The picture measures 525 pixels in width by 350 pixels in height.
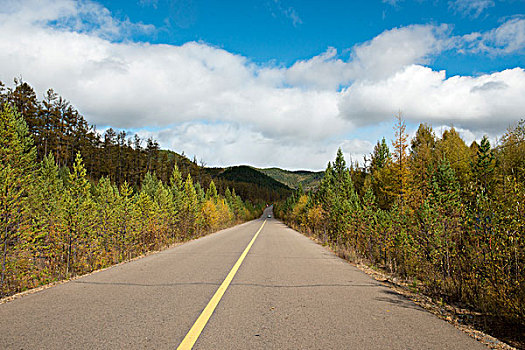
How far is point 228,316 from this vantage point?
4.14 m

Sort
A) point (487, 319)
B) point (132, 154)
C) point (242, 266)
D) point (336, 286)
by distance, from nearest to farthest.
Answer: point (487, 319)
point (336, 286)
point (242, 266)
point (132, 154)

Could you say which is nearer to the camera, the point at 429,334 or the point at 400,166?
the point at 429,334

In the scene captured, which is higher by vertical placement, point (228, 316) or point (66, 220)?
point (66, 220)

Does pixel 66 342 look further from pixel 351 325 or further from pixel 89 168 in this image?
pixel 89 168

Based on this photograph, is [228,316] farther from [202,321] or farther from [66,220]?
[66,220]

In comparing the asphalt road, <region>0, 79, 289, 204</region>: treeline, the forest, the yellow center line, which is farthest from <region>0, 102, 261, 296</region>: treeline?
<region>0, 79, 289, 204</region>: treeline

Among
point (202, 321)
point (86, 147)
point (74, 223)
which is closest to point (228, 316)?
point (202, 321)

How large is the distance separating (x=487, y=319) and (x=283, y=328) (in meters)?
3.61

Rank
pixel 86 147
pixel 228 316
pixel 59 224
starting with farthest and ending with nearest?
pixel 86 147, pixel 59 224, pixel 228 316

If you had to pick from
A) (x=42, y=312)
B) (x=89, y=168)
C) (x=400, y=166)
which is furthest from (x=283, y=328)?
(x=89, y=168)

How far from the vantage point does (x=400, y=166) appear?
22.5m

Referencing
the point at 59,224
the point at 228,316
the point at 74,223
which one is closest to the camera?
the point at 228,316

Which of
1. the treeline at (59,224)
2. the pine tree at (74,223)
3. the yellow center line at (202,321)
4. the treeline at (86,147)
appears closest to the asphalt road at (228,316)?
the yellow center line at (202,321)

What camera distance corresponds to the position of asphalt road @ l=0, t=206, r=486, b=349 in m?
3.28
